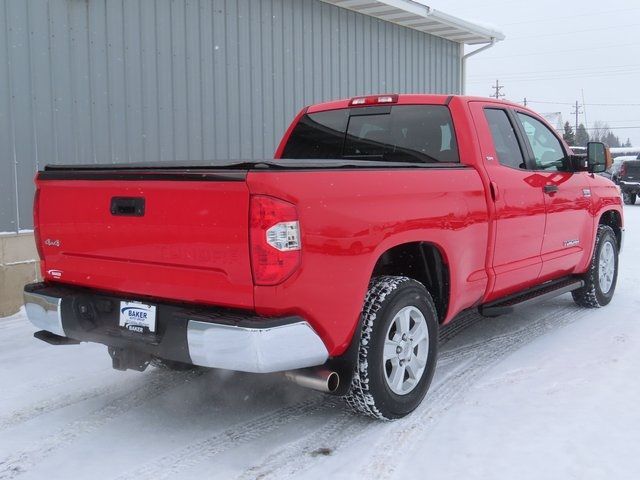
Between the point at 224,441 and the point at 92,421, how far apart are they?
A: 32.9 inches

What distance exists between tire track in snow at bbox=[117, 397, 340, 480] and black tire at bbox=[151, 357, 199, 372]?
0.42 metres

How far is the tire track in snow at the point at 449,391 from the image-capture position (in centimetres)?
308

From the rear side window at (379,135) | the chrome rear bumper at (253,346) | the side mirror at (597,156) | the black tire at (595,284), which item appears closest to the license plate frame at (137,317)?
the chrome rear bumper at (253,346)

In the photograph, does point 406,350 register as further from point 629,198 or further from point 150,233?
point 629,198

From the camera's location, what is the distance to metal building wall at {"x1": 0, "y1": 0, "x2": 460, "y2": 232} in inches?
237

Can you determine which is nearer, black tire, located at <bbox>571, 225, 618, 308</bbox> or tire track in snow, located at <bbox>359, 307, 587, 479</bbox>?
tire track in snow, located at <bbox>359, 307, 587, 479</bbox>

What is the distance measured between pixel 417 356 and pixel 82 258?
1.89m

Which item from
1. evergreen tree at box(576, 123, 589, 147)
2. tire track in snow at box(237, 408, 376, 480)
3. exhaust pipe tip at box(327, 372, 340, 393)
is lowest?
tire track in snow at box(237, 408, 376, 480)

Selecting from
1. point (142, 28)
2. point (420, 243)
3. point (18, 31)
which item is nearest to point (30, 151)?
point (18, 31)

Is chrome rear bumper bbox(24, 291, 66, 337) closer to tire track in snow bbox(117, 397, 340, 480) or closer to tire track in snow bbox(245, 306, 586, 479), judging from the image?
tire track in snow bbox(117, 397, 340, 480)

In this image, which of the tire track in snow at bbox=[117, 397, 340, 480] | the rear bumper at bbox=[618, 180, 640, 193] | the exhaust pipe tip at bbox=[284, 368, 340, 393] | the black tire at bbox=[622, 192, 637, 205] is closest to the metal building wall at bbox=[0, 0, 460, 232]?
the tire track in snow at bbox=[117, 397, 340, 480]

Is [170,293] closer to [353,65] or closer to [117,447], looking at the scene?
[117,447]

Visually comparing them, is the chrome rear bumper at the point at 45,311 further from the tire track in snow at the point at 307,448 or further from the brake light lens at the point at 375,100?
the brake light lens at the point at 375,100

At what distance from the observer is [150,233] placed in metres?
3.05
